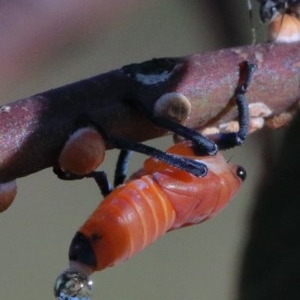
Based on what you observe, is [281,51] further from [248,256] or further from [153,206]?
[248,256]

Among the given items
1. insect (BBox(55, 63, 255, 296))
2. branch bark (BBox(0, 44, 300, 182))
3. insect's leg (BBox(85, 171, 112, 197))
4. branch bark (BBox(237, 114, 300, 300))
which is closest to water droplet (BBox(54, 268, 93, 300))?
insect (BBox(55, 63, 255, 296))

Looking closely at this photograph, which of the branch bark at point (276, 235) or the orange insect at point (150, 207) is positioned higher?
the orange insect at point (150, 207)

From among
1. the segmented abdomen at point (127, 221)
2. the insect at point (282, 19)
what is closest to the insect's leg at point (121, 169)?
the segmented abdomen at point (127, 221)

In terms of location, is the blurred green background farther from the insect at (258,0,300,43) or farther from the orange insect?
the orange insect

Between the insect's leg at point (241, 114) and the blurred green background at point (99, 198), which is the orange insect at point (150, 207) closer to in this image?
the insect's leg at point (241, 114)

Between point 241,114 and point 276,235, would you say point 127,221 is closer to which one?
point 241,114

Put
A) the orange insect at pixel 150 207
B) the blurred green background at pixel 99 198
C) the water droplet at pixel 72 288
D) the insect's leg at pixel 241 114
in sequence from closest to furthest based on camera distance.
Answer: the water droplet at pixel 72 288 < the orange insect at pixel 150 207 < the insect's leg at pixel 241 114 < the blurred green background at pixel 99 198

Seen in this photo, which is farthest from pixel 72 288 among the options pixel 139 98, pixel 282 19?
pixel 282 19

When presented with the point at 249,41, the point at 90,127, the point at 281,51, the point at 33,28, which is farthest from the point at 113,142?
the point at 249,41
